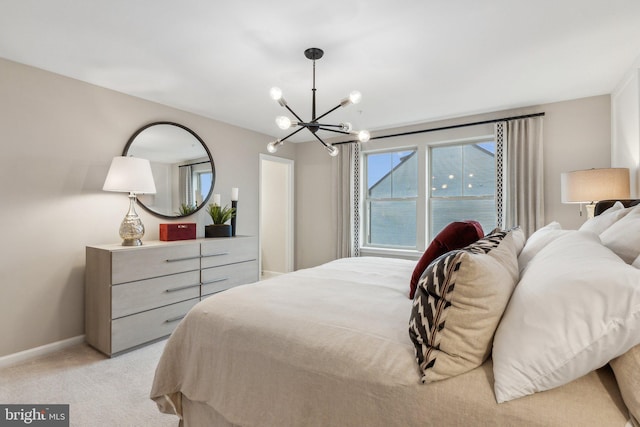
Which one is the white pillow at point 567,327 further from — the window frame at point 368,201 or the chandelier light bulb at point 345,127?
the window frame at point 368,201

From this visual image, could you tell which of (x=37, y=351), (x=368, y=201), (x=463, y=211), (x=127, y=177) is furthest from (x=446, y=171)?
(x=37, y=351)

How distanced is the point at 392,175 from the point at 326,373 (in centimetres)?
400

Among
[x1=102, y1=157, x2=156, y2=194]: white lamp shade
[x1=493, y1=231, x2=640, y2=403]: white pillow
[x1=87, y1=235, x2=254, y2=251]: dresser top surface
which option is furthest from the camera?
[x1=102, y1=157, x2=156, y2=194]: white lamp shade

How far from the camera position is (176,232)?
3.33 metres

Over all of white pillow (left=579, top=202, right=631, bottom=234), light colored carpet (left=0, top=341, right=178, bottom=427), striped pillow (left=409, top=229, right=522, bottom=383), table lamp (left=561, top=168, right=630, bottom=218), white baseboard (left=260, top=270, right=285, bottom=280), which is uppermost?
table lamp (left=561, top=168, right=630, bottom=218)

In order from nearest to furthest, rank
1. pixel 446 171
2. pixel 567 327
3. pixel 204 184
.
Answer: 1. pixel 567 327
2. pixel 204 184
3. pixel 446 171

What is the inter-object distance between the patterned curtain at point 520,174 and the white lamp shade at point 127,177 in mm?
4013

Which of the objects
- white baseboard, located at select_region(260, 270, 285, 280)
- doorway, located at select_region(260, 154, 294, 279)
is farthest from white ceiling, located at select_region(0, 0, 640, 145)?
white baseboard, located at select_region(260, 270, 285, 280)

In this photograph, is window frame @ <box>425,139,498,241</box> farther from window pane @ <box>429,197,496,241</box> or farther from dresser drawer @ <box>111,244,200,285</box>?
dresser drawer @ <box>111,244,200,285</box>

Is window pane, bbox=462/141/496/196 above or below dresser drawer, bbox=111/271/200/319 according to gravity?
above

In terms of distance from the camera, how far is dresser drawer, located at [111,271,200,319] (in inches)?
103

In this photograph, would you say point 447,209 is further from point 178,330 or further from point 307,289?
point 178,330

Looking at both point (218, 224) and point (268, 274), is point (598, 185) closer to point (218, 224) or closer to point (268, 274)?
point (218, 224)

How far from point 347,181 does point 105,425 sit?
3.92 m
